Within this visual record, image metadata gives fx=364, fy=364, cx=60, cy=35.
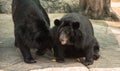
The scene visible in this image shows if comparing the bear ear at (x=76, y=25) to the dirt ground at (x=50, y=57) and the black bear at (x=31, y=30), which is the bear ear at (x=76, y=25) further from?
the dirt ground at (x=50, y=57)

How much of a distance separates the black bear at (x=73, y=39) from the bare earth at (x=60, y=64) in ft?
0.53

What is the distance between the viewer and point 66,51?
7.03m

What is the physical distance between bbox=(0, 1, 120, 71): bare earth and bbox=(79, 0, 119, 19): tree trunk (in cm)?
128

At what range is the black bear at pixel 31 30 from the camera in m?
6.74

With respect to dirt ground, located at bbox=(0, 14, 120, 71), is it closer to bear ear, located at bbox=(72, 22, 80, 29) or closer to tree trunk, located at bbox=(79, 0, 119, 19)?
bear ear, located at bbox=(72, 22, 80, 29)

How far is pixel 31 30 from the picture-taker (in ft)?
22.1

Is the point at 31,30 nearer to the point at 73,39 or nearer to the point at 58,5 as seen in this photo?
the point at 73,39

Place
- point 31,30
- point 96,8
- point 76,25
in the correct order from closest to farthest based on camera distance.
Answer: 1. point 76,25
2. point 31,30
3. point 96,8

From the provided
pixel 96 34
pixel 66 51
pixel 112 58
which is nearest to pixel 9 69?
pixel 66 51

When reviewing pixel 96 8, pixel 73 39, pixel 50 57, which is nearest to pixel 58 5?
pixel 96 8

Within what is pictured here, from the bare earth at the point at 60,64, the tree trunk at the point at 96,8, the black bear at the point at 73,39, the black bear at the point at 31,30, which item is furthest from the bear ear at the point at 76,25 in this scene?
the tree trunk at the point at 96,8

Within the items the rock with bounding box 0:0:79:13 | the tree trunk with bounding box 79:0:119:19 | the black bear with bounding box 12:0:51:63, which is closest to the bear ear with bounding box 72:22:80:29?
the black bear with bounding box 12:0:51:63

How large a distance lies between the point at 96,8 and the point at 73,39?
454 centimetres

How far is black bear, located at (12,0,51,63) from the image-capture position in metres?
6.74
